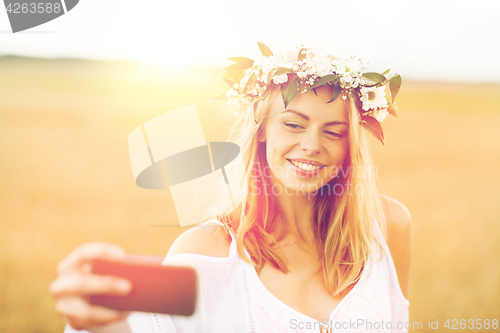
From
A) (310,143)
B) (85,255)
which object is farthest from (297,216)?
(85,255)

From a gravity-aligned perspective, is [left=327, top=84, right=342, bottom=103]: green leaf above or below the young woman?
above

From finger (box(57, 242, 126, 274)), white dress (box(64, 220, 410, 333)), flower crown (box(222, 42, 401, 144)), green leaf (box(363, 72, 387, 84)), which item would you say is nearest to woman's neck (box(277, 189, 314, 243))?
white dress (box(64, 220, 410, 333))

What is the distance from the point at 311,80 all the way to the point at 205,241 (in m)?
0.58

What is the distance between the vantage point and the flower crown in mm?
895

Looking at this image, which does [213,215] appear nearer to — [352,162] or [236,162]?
[236,162]

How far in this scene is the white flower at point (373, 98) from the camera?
3.12 feet

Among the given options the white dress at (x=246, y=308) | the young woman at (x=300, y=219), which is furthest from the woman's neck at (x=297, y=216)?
the white dress at (x=246, y=308)

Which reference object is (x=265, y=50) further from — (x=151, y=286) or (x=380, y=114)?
(x=151, y=286)

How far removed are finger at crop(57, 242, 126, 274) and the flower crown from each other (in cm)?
59

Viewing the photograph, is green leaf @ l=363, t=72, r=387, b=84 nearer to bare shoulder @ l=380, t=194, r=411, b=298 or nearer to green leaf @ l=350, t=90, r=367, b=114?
green leaf @ l=350, t=90, r=367, b=114

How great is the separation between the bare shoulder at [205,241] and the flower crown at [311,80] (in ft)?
1.38

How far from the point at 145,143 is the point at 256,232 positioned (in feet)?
1.56

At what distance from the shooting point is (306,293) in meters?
0.96

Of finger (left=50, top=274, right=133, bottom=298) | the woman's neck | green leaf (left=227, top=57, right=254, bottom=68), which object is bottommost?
the woman's neck
